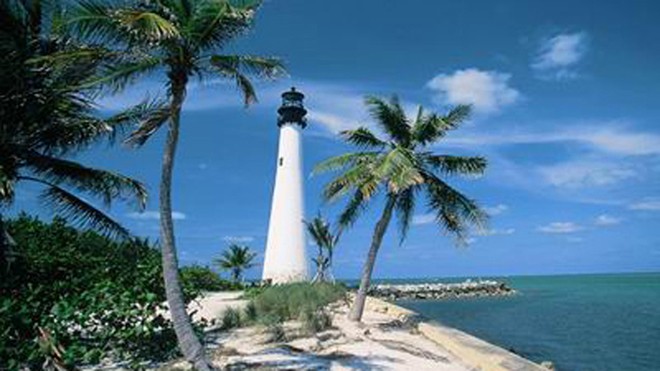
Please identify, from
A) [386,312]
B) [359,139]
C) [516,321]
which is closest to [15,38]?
[359,139]

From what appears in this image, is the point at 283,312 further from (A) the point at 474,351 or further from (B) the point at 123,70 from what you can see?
(B) the point at 123,70

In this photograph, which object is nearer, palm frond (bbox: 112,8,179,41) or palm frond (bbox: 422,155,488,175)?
palm frond (bbox: 112,8,179,41)

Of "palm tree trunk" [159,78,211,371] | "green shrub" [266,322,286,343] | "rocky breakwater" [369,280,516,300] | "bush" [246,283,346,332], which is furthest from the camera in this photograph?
"rocky breakwater" [369,280,516,300]

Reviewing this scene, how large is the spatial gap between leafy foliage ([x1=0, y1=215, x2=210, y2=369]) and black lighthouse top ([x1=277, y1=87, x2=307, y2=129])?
18880 millimetres

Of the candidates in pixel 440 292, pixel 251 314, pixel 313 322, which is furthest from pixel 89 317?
pixel 440 292

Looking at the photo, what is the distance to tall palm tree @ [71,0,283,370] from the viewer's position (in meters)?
8.45

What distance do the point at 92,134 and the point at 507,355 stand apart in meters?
9.26

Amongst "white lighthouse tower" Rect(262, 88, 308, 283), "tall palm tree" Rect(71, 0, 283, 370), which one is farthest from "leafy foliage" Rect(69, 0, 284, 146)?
"white lighthouse tower" Rect(262, 88, 308, 283)

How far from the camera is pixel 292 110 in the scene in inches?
1228

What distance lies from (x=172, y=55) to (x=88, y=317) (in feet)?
15.4

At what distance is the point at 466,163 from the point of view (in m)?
15.3

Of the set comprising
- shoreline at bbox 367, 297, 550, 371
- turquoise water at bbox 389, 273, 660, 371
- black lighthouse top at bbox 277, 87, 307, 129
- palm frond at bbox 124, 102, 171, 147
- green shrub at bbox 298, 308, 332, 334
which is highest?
black lighthouse top at bbox 277, 87, 307, 129

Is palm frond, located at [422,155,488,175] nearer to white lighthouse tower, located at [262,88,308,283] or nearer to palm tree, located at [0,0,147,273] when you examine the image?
palm tree, located at [0,0,147,273]

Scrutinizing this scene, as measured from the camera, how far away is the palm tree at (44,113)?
31.6 ft
